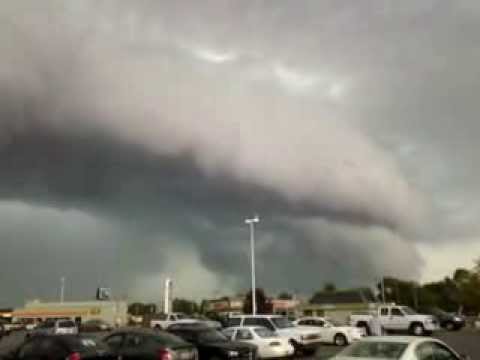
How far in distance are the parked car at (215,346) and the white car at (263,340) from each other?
3078 millimetres

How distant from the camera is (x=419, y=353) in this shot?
12156 millimetres

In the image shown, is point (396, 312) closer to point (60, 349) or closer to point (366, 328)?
point (366, 328)

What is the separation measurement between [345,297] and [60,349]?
101 m

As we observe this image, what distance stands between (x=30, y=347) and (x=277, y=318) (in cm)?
1588

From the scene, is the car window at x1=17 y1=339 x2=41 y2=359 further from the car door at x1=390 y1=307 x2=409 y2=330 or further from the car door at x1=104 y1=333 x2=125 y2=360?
the car door at x1=390 y1=307 x2=409 y2=330

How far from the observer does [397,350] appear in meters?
12.2

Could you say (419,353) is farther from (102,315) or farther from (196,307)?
(196,307)

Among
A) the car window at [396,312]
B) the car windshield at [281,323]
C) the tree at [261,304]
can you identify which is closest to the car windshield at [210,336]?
the car windshield at [281,323]

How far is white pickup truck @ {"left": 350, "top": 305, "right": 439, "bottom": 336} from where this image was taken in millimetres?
42062

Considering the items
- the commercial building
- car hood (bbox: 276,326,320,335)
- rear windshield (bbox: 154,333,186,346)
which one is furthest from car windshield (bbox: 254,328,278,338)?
the commercial building

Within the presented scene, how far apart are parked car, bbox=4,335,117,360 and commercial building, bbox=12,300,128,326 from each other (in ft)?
287

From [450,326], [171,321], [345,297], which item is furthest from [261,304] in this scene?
[171,321]

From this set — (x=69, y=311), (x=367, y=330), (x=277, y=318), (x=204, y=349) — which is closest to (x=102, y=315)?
(x=69, y=311)

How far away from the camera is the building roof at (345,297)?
111 metres
